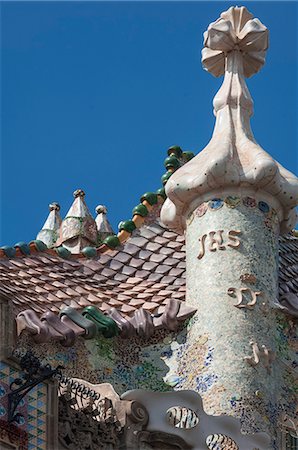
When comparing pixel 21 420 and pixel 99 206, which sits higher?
pixel 99 206

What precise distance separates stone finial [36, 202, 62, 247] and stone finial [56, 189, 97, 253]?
0.25m

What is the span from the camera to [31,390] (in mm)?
14984

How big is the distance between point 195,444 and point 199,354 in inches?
86.0

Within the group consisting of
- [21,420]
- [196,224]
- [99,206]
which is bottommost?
[21,420]

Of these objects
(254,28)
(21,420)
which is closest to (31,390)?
(21,420)

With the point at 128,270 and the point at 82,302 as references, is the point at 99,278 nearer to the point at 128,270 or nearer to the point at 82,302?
the point at 128,270

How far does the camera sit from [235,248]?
18.0 meters

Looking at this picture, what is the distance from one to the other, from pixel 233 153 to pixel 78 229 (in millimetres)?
2208

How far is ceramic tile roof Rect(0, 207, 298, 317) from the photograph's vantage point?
18391 mm

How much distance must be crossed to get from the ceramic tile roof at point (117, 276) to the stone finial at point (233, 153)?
571 mm

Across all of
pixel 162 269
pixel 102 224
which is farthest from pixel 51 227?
pixel 162 269

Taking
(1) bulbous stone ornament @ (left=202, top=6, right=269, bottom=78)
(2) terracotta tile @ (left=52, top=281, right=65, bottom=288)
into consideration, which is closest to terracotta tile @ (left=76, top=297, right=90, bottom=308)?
(2) terracotta tile @ (left=52, top=281, right=65, bottom=288)

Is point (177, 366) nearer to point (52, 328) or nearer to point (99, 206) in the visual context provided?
point (52, 328)

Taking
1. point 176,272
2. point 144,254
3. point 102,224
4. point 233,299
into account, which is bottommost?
point 233,299
